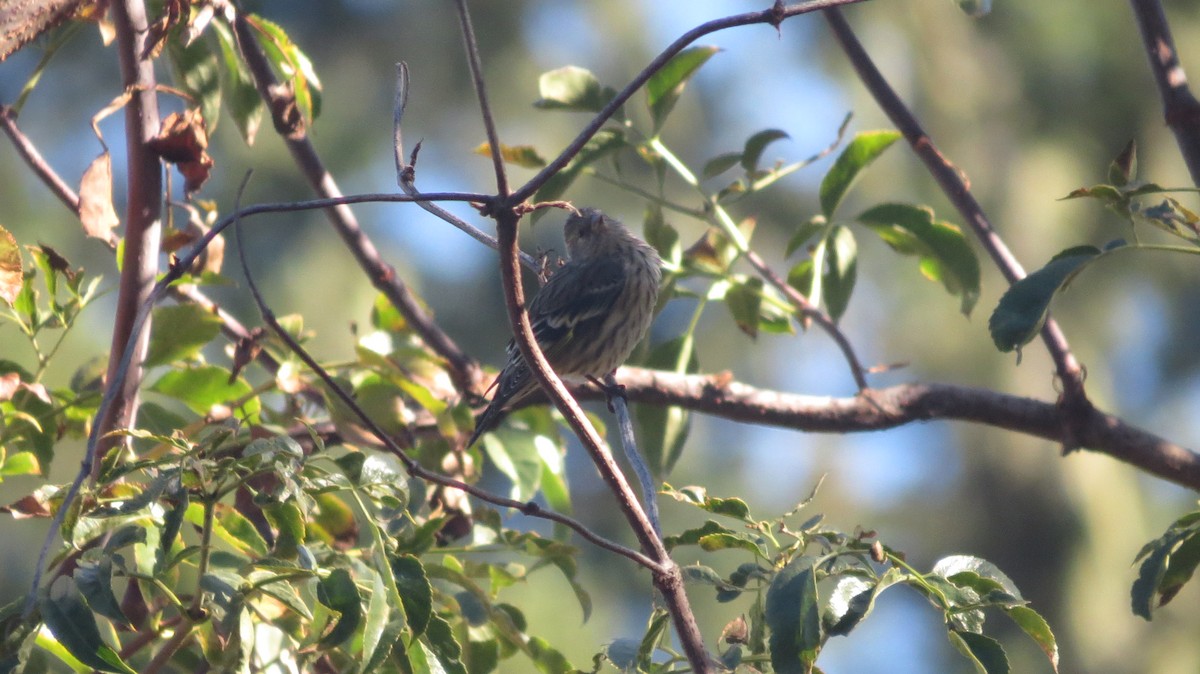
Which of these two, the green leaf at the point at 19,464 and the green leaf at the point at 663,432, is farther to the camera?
the green leaf at the point at 663,432

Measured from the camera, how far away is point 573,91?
305 cm

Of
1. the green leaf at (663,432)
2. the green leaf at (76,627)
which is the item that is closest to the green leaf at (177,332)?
the green leaf at (76,627)

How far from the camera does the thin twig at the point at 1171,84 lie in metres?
2.49

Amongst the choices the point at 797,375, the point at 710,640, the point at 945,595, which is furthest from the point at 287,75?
the point at 710,640

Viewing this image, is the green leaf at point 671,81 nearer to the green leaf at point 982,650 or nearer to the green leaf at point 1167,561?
the green leaf at point 1167,561

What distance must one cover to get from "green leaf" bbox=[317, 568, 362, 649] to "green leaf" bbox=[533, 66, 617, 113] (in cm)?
173

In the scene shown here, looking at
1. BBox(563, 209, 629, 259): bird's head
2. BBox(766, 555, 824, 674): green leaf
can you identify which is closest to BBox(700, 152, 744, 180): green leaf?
BBox(766, 555, 824, 674): green leaf

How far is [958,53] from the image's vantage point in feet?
33.0

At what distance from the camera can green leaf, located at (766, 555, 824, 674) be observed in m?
1.50

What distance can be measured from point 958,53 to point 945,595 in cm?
936

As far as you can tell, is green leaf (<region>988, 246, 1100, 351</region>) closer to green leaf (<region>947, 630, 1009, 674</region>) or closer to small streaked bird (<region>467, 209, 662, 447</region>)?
green leaf (<region>947, 630, 1009, 674</region>)

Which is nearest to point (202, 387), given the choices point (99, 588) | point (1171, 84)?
point (99, 588)

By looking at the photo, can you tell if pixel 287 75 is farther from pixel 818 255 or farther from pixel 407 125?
pixel 407 125

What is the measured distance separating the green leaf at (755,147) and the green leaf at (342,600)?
6.21 ft
